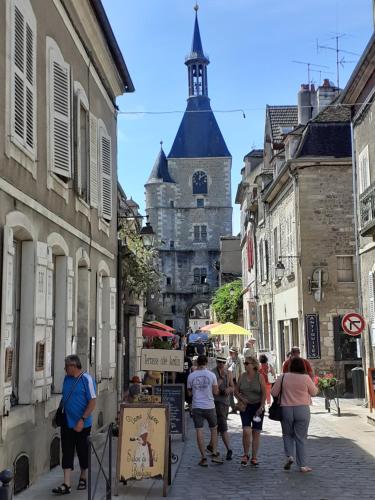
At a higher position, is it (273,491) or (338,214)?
(338,214)

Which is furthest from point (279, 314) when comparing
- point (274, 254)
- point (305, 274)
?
point (305, 274)

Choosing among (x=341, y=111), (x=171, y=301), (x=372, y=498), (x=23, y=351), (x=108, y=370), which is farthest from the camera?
(x=171, y=301)

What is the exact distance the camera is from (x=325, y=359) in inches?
827

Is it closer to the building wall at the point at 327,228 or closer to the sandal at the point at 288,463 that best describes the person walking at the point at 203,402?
the sandal at the point at 288,463

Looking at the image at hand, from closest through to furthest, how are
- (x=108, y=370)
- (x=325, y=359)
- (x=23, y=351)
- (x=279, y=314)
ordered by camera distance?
(x=23, y=351)
(x=108, y=370)
(x=325, y=359)
(x=279, y=314)

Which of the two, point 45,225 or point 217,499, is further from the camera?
point 45,225

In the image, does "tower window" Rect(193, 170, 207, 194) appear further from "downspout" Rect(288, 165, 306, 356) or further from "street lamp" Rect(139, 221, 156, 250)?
"street lamp" Rect(139, 221, 156, 250)

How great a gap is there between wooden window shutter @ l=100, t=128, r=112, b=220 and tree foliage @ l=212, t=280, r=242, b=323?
28771 mm

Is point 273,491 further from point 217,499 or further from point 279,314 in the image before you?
point 279,314

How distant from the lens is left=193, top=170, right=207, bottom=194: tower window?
3369 inches

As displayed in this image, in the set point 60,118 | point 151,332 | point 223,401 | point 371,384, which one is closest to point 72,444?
point 223,401

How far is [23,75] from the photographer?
791cm

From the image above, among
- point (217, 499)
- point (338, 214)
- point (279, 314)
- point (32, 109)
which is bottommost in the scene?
point (217, 499)

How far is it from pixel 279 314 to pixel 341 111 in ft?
26.6
